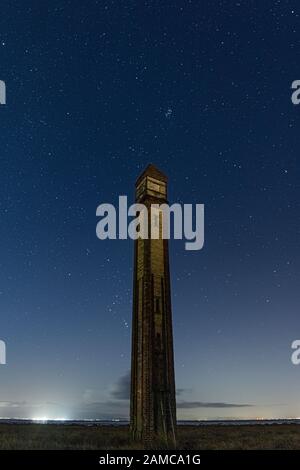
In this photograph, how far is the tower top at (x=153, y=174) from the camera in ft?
70.9

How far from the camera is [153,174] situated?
71.3 ft

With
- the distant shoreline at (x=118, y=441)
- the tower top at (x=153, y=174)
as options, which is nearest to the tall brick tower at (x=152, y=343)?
the tower top at (x=153, y=174)

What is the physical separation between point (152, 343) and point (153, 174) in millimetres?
9024

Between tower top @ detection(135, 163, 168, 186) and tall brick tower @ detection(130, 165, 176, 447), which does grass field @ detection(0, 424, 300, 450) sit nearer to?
tall brick tower @ detection(130, 165, 176, 447)

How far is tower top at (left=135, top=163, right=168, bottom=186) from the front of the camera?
851 inches

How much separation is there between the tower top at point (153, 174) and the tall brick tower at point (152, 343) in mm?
260

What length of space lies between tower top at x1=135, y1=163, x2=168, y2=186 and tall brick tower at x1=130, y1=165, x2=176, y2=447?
0.85ft

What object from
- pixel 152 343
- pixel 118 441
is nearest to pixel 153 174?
pixel 152 343

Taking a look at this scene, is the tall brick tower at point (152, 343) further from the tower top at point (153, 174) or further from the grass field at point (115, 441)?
the grass field at point (115, 441)

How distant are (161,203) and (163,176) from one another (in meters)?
1.80

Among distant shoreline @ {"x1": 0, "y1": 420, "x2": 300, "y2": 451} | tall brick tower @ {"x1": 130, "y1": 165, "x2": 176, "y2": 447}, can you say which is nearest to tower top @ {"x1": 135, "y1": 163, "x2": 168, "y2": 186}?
tall brick tower @ {"x1": 130, "y1": 165, "x2": 176, "y2": 447}

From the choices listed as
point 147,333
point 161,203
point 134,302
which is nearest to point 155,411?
point 147,333

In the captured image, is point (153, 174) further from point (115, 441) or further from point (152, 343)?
point (115, 441)
